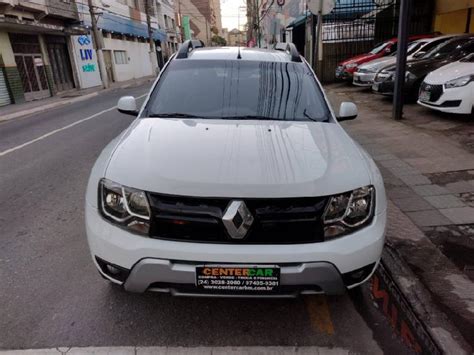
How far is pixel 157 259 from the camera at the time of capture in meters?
2.19

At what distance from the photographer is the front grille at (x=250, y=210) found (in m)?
2.20

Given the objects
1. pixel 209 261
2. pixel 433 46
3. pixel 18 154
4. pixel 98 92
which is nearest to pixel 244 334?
pixel 209 261

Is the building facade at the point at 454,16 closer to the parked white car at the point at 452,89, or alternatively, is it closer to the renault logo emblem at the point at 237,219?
the parked white car at the point at 452,89

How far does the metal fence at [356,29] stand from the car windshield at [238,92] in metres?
14.5

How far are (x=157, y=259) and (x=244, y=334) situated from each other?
2.70 ft

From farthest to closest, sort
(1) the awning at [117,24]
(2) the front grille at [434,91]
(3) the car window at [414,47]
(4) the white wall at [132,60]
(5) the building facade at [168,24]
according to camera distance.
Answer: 1. (5) the building facade at [168,24]
2. (4) the white wall at [132,60]
3. (1) the awning at [117,24]
4. (3) the car window at [414,47]
5. (2) the front grille at [434,91]

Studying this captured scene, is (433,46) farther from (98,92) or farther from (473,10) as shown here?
(98,92)

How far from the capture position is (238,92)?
359 centimetres

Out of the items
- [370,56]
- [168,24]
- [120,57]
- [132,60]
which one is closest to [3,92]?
[370,56]

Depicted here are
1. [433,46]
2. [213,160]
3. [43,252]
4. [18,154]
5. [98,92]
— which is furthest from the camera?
[98,92]

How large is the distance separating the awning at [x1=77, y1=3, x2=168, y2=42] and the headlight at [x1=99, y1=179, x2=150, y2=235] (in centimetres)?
2554

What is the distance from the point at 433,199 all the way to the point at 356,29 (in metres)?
15.4

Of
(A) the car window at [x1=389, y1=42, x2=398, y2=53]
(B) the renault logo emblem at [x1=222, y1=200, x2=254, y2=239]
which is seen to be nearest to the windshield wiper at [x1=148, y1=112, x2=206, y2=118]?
(B) the renault logo emblem at [x1=222, y1=200, x2=254, y2=239]

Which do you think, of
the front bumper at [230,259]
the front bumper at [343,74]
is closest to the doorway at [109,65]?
the front bumper at [343,74]
